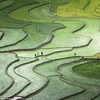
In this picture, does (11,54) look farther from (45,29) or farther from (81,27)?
(81,27)

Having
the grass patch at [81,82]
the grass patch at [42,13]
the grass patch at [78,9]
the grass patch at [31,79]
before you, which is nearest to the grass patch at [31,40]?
the grass patch at [31,79]

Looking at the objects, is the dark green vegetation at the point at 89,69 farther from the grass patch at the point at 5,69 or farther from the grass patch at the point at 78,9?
the grass patch at the point at 78,9

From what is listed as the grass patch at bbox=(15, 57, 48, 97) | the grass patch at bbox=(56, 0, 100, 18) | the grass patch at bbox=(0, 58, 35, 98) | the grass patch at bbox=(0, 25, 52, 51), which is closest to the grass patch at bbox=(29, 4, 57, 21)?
the grass patch at bbox=(56, 0, 100, 18)

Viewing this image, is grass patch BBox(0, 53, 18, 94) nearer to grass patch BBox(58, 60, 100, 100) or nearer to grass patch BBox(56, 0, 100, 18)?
grass patch BBox(58, 60, 100, 100)

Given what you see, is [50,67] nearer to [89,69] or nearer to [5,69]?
[89,69]

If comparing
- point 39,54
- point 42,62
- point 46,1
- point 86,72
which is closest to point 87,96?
point 86,72

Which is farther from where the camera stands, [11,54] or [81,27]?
[81,27]

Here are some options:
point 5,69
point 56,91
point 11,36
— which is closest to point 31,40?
point 11,36
